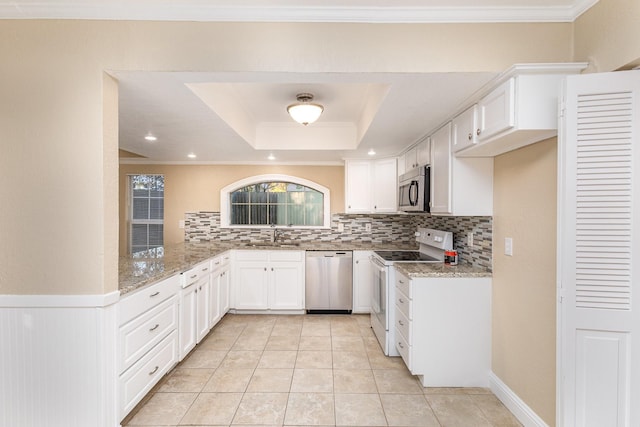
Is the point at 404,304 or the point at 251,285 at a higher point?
the point at 404,304

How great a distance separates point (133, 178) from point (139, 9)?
3.77 metres

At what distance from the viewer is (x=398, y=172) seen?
414cm

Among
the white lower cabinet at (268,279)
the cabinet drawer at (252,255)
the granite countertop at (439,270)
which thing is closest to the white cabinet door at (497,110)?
the granite countertop at (439,270)

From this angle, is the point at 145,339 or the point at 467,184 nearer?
the point at 145,339

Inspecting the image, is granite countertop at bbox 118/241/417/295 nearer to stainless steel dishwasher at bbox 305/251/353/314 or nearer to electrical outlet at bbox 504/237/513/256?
stainless steel dishwasher at bbox 305/251/353/314

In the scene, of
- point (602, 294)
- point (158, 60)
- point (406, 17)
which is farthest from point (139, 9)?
point (602, 294)

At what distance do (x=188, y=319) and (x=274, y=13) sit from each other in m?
2.59

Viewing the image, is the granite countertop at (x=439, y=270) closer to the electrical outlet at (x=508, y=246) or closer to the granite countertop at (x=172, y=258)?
the electrical outlet at (x=508, y=246)

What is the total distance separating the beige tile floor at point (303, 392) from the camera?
209cm

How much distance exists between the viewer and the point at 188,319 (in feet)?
9.59

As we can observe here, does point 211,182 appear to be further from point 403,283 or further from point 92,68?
point 403,283

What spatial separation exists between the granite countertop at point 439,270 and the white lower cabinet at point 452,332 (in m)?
0.04

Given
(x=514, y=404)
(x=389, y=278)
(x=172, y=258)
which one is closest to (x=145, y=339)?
(x=172, y=258)

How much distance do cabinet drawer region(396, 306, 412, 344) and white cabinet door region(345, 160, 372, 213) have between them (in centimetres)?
183
